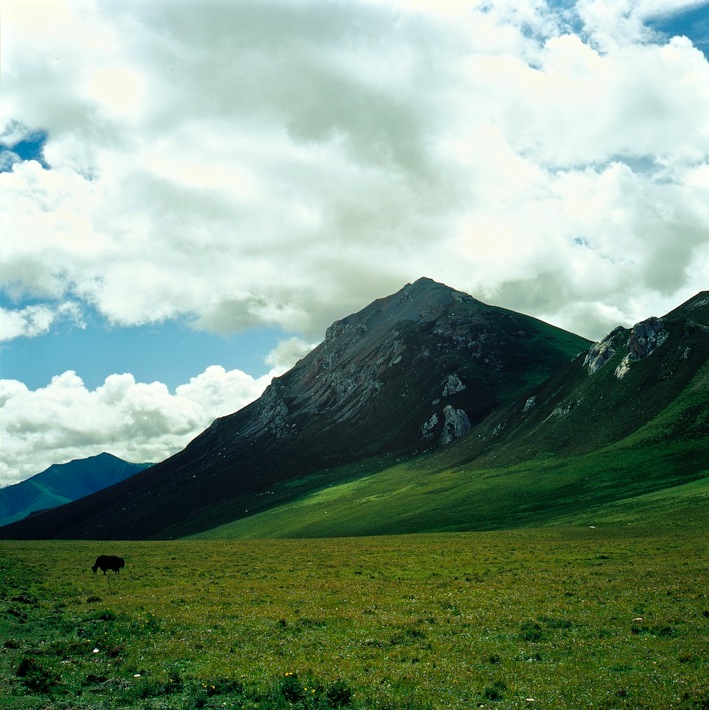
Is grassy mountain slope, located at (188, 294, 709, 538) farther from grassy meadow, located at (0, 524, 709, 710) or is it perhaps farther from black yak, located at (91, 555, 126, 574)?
black yak, located at (91, 555, 126, 574)

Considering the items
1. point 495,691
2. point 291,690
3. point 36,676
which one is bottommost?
point 495,691

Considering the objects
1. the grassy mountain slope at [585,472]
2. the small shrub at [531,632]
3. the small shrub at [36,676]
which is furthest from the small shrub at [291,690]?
the grassy mountain slope at [585,472]

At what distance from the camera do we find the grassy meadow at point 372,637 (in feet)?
60.9

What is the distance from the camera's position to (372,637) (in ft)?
85.1

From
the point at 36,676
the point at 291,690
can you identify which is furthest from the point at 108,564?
the point at 291,690

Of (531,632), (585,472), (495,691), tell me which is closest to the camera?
(495,691)

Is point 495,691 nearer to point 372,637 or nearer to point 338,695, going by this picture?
point 338,695

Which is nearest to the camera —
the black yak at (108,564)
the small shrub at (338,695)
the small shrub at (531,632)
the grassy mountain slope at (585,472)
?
the small shrub at (338,695)

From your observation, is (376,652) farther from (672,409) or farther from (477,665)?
(672,409)

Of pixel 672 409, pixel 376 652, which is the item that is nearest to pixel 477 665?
pixel 376 652

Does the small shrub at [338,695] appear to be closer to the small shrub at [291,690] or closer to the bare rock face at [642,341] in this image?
the small shrub at [291,690]

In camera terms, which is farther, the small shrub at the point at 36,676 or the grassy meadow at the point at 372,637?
the small shrub at the point at 36,676

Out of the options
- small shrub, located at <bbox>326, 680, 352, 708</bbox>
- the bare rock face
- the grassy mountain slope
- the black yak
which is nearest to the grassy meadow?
small shrub, located at <bbox>326, 680, 352, 708</bbox>

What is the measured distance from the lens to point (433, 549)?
214 ft
